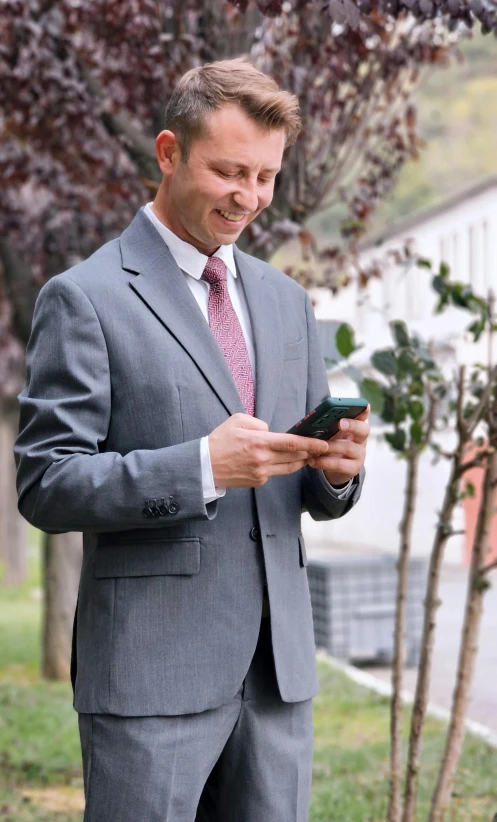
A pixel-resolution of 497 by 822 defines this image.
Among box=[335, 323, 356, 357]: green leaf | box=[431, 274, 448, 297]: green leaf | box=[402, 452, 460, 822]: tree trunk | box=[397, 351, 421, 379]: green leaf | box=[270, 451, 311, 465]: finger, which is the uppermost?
box=[431, 274, 448, 297]: green leaf

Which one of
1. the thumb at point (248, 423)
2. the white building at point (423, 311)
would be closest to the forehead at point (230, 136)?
the thumb at point (248, 423)

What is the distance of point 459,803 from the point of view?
4.55 meters

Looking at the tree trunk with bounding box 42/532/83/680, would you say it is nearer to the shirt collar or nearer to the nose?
the shirt collar

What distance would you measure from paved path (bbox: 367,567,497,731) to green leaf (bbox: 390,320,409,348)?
13.7 feet

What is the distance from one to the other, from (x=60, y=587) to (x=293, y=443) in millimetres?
6674

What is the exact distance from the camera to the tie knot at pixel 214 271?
7.55 ft

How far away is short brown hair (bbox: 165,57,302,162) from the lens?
2.11 metres

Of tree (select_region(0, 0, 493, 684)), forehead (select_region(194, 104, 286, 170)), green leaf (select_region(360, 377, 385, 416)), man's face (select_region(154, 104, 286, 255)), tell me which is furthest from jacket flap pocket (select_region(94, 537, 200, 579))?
tree (select_region(0, 0, 493, 684))

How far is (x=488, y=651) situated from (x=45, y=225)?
18.4 feet

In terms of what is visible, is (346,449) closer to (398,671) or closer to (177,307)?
(177,307)

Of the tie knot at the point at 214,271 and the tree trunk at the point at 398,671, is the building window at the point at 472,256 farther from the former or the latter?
the tie knot at the point at 214,271

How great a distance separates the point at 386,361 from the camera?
3.68 meters

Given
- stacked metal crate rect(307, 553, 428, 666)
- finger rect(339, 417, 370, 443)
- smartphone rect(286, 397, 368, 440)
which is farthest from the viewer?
stacked metal crate rect(307, 553, 428, 666)

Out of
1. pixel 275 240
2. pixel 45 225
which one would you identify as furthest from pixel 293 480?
pixel 45 225
